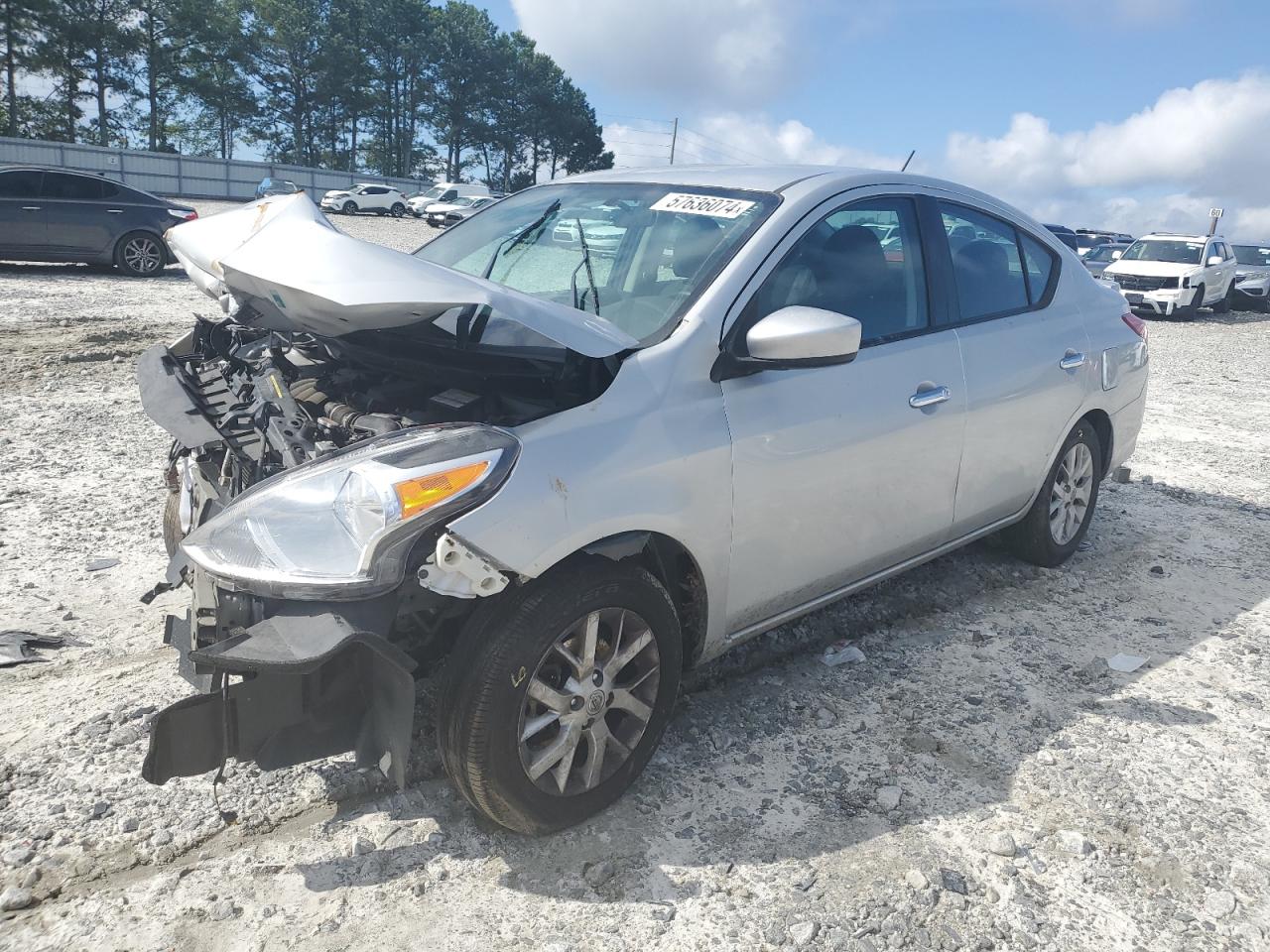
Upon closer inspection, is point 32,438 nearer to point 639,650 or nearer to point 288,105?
point 639,650

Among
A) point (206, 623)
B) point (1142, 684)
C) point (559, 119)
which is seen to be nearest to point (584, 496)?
point (206, 623)

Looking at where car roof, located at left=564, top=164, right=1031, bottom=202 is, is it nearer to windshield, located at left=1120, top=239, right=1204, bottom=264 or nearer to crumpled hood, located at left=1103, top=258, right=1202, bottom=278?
crumpled hood, located at left=1103, top=258, right=1202, bottom=278

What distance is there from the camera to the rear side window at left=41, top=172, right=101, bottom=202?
13.8m

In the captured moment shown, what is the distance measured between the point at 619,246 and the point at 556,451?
1210 mm

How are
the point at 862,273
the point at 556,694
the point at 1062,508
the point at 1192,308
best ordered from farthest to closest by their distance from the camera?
the point at 1192,308 → the point at 1062,508 → the point at 862,273 → the point at 556,694

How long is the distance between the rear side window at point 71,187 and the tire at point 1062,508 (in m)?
Answer: 14.3

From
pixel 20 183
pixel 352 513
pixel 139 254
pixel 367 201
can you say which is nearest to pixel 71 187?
pixel 20 183

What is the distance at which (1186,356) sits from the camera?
564 inches

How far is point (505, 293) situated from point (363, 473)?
63cm

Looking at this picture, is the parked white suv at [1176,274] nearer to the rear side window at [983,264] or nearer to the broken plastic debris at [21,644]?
the rear side window at [983,264]

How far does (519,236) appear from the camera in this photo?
3.86 metres

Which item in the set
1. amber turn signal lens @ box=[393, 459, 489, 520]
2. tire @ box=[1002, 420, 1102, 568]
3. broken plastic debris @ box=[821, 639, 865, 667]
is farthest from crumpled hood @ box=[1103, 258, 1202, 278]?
amber turn signal lens @ box=[393, 459, 489, 520]

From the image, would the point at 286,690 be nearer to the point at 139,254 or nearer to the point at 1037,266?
the point at 1037,266

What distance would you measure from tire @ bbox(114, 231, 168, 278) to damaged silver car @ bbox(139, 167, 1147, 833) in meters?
12.6
